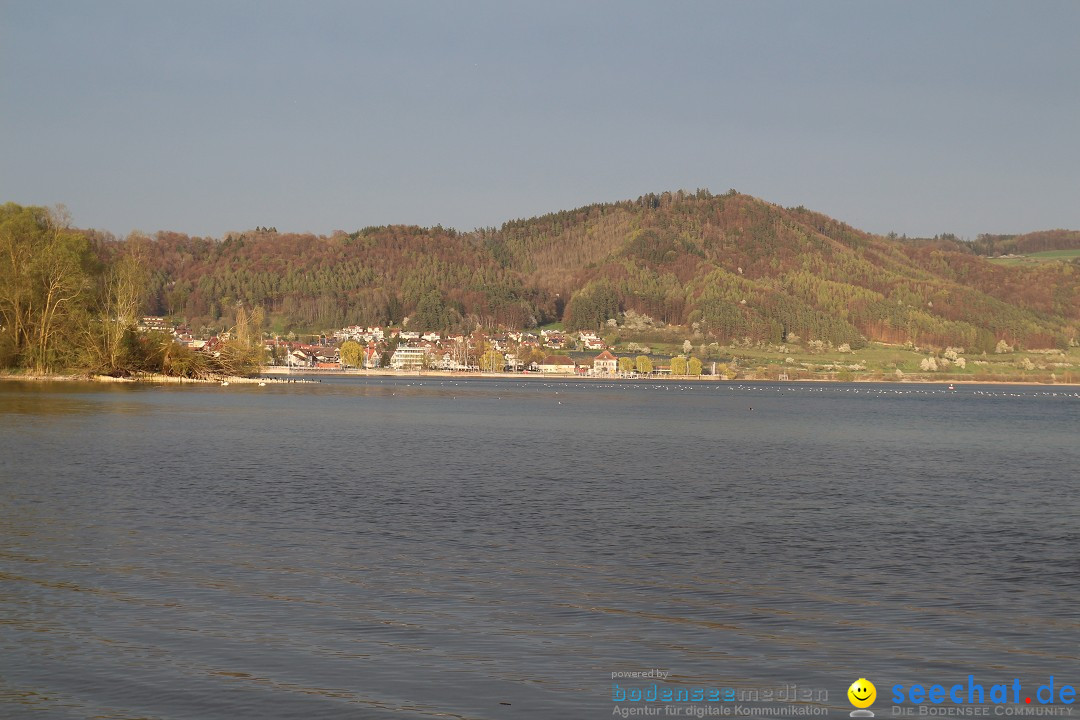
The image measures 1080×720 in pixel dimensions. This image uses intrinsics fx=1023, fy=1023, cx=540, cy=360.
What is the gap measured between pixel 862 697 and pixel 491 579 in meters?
7.04

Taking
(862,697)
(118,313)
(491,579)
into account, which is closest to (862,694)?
(862,697)

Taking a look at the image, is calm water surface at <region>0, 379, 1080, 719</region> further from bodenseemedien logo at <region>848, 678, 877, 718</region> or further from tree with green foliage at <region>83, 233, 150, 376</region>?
tree with green foliage at <region>83, 233, 150, 376</region>

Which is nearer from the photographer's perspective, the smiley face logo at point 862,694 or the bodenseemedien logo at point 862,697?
the bodenseemedien logo at point 862,697

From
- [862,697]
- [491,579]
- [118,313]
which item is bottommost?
[491,579]

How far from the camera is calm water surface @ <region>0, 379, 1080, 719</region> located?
10.8m

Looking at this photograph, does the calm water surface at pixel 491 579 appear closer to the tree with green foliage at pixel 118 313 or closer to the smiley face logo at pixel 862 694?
the smiley face logo at pixel 862 694

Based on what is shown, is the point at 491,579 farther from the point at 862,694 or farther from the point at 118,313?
the point at 118,313

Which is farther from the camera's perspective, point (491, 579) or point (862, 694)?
point (491, 579)

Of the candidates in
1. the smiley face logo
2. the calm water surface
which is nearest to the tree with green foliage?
the calm water surface

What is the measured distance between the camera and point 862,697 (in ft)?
33.5

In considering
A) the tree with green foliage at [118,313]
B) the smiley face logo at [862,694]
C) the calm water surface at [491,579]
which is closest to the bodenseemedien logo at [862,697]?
the smiley face logo at [862,694]

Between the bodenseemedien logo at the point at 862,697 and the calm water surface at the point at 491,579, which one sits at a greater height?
the bodenseemedien logo at the point at 862,697

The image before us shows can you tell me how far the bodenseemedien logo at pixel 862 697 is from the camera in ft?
32.7

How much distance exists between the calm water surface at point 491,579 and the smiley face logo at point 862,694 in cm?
14
